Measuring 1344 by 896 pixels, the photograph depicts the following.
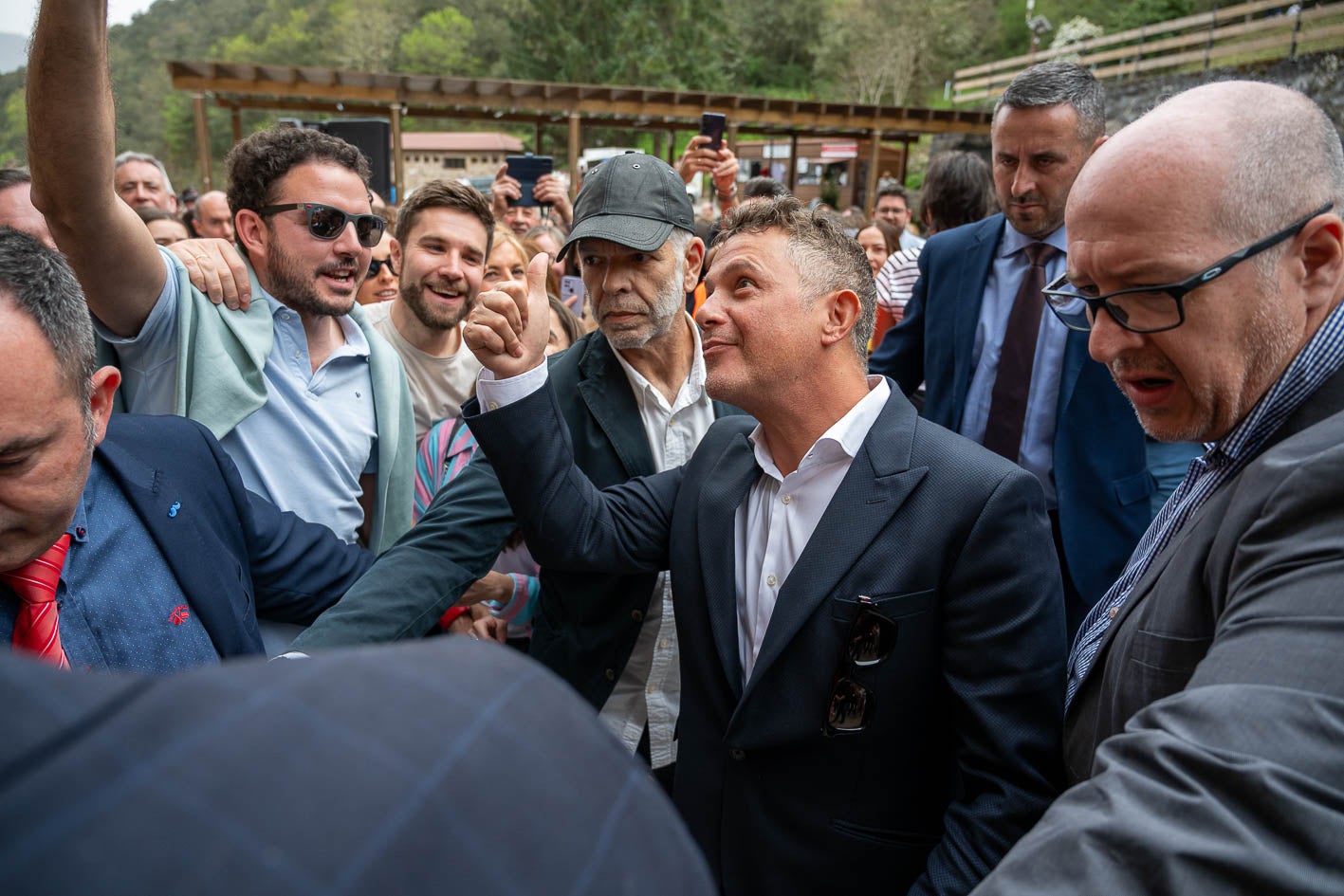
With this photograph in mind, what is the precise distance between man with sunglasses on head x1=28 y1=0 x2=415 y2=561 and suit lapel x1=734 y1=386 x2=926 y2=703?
→ 1528 millimetres

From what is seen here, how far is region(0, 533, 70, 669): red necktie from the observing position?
1.52 metres

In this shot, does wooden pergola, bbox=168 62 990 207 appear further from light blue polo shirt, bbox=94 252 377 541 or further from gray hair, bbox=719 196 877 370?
gray hair, bbox=719 196 877 370

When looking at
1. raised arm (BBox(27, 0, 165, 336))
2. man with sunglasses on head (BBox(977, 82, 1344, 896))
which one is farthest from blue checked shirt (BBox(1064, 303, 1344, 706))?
raised arm (BBox(27, 0, 165, 336))

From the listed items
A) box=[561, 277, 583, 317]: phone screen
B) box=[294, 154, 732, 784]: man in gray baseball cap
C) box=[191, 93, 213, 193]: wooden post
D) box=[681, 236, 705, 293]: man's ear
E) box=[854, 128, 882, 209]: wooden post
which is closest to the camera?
box=[294, 154, 732, 784]: man in gray baseball cap

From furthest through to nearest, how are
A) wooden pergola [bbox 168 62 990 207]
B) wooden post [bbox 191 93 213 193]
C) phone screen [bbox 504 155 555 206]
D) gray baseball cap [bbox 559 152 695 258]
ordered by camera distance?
wooden pergola [bbox 168 62 990 207], wooden post [bbox 191 93 213 193], phone screen [bbox 504 155 555 206], gray baseball cap [bbox 559 152 695 258]

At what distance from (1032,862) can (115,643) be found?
5.31 feet

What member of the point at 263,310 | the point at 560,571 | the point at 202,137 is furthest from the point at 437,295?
the point at 202,137

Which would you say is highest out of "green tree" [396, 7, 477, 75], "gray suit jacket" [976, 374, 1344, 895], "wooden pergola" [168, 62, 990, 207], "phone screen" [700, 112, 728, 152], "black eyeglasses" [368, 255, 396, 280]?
"green tree" [396, 7, 477, 75]

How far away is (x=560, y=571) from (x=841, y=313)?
1.01 metres

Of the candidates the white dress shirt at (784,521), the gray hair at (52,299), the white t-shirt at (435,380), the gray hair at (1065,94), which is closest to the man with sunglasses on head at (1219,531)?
the white dress shirt at (784,521)

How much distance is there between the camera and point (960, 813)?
1.74 m

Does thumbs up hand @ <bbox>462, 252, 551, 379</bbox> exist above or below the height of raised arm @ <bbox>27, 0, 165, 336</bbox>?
below

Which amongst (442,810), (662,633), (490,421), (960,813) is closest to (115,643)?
(490,421)

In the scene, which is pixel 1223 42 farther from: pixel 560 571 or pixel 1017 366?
pixel 560 571
